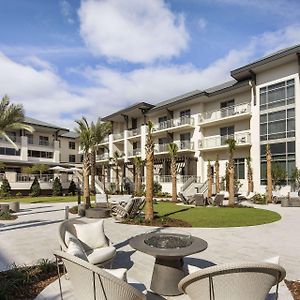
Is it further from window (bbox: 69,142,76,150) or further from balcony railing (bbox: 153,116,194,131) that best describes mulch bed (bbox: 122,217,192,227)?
window (bbox: 69,142,76,150)

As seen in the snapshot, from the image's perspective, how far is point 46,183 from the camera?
120 feet

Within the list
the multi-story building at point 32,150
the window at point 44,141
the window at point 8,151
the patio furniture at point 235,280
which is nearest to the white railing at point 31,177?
the multi-story building at point 32,150

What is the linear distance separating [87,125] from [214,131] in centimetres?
1716

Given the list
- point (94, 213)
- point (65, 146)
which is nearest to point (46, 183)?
point (65, 146)

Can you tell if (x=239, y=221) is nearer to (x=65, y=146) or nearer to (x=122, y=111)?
(x=122, y=111)

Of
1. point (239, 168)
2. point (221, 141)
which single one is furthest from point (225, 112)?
point (239, 168)

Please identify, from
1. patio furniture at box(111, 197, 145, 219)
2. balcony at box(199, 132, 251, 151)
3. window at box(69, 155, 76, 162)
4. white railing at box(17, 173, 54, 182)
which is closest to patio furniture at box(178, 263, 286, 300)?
patio furniture at box(111, 197, 145, 219)

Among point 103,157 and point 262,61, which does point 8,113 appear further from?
point 103,157

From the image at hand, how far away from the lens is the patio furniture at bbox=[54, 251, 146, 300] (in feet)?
11.6

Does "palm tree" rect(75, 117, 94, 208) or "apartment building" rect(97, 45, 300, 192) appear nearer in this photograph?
"palm tree" rect(75, 117, 94, 208)

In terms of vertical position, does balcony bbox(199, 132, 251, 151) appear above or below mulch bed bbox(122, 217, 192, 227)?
above

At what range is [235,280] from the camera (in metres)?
3.35

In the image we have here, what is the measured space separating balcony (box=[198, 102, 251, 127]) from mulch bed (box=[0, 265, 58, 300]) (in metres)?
27.0

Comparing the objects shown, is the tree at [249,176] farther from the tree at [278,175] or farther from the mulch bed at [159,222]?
the mulch bed at [159,222]
